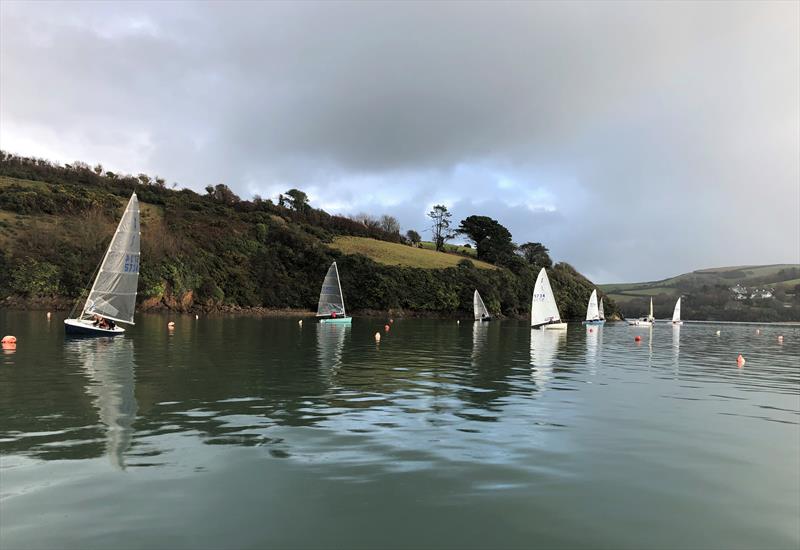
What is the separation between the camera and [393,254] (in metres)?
129

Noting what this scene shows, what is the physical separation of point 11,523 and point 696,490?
1101cm

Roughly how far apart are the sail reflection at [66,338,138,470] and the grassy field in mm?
91775

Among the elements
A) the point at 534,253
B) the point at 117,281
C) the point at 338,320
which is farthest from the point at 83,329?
the point at 534,253

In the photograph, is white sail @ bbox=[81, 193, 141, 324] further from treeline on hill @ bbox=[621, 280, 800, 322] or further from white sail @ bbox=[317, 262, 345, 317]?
treeline on hill @ bbox=[621, 280, 800, 322]

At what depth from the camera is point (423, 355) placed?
33.2 meters

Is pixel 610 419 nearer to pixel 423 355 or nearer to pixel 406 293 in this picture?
pixel 423 355

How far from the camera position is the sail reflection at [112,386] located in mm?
11484

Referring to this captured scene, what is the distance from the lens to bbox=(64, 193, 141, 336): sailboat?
121 ft

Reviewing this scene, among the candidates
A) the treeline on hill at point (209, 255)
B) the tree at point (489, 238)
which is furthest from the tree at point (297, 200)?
the tree at point (489, 238)

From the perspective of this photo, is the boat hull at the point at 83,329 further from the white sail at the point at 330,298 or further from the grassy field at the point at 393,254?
the grassy field at the point at 393,254

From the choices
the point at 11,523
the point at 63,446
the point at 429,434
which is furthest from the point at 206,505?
the point at 429,434

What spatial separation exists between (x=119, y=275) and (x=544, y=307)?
46.9m

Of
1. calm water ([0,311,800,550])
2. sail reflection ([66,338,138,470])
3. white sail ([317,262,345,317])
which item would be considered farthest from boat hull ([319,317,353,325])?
calm water ([0,311,800,550])

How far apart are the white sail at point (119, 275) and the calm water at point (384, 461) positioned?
16.0 metres
